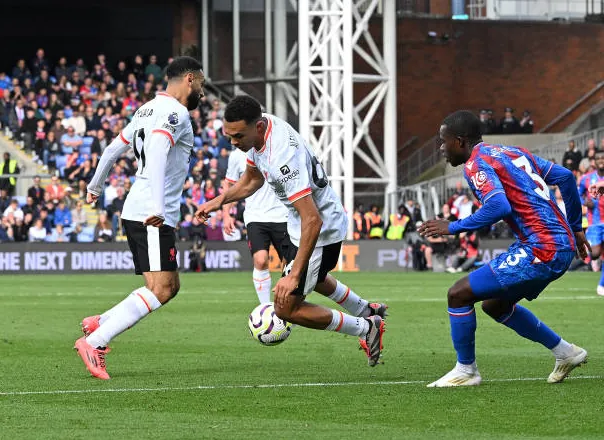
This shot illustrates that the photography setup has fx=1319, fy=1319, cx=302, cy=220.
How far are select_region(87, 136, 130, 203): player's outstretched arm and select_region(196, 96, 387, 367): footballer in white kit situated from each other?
0.96 m

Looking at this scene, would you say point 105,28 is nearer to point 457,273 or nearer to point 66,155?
point 66,155

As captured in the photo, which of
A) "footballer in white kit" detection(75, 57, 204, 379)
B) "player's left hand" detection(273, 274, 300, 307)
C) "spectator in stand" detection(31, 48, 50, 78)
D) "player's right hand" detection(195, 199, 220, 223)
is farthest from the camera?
"spectator in stand" detection(31, 48, 50, 78)

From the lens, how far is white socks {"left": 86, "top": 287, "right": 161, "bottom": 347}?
1011 centimetres

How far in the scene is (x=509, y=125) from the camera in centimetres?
4181

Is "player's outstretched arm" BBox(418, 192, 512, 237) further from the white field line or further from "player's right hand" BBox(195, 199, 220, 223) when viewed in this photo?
"player's right hand" BBox(195, 199, 220, 223)

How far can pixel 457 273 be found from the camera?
3047cm

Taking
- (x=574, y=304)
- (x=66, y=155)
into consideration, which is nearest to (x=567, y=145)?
(x=66, y=155)

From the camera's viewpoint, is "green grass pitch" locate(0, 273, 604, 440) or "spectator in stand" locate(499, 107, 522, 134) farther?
"spectator in stand" locate(499, 107, 522, 134)

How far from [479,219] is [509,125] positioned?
33838 mm

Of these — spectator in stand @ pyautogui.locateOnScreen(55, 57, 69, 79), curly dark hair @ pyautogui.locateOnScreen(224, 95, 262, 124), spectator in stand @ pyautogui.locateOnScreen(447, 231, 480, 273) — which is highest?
spectator in stand @ pyautogui.locateOnScreen(55, 57, 69, 79)

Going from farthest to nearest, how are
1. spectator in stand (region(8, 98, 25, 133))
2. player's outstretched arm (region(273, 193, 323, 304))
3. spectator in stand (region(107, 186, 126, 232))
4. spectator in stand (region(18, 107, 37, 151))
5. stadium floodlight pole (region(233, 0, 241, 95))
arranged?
stadium floodlight pole (region(233, 0, 241, 95)) < spectator in stand (region(8, 98, 25, 133)) < spectator in stand (region(18, 107, 37, 151)) < spectator in stand (region(107, 186, 126, 232)) < player's outstretched arm (region(273, 193, 323, 304))

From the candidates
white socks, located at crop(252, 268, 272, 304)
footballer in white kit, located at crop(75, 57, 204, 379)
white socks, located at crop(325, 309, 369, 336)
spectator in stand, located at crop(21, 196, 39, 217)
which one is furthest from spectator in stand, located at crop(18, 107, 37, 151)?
white socks, located at crop(325, 309, 369, 336)

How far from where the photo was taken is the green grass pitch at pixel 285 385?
7363 millimetres

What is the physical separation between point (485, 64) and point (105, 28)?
13754mm
